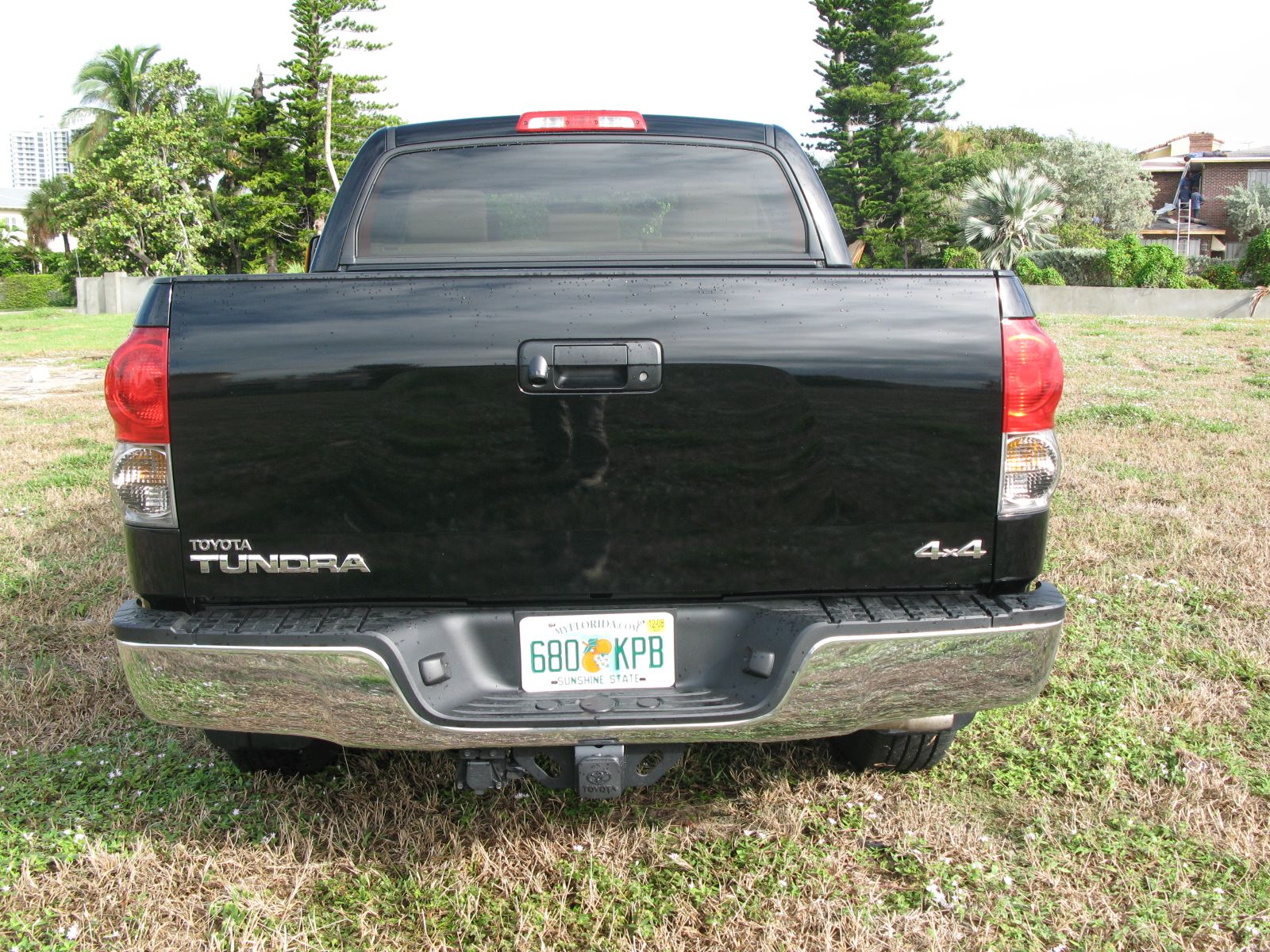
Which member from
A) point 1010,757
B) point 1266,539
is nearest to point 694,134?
point 1010,757

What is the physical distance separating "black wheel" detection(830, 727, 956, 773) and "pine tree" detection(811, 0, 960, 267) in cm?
3748

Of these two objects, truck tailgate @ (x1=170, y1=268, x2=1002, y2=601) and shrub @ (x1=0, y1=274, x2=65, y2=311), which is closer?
truck tailgate @ (x1=170, y1=268, x2=1002, y2=601)

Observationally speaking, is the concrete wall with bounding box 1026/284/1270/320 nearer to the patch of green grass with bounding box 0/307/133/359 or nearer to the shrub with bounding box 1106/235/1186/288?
the shrub with bounding box 1106/235/1186/288

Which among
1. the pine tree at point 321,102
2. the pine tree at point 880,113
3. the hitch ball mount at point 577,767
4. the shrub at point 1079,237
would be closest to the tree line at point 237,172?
the pine tree at point 321,102

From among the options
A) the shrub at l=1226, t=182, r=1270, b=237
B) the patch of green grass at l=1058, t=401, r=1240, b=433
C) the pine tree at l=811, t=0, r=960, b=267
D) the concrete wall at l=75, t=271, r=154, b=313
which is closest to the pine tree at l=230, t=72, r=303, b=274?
the concrete wall at l=75, t=271, r=154, b=313

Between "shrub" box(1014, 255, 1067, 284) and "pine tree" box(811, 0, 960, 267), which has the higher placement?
"pine tree" box(811, 0, 960, 267)

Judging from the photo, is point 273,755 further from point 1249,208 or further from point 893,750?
point 1249,208

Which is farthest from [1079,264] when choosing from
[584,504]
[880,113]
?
[584,504]

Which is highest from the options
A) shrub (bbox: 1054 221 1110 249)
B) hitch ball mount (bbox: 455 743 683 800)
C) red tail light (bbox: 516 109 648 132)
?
shrub (bbox: 1054 221 1110 249)

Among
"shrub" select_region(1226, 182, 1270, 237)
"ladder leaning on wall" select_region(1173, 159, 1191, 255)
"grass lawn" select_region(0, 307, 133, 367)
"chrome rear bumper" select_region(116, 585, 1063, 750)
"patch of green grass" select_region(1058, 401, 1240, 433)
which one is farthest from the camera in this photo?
"ladder leaning on wall" select_region(1173, 159, 1191, 255)

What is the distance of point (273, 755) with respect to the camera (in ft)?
9.37

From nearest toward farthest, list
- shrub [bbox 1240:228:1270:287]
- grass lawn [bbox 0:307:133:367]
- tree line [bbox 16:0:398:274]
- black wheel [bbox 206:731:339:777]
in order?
1. black wheel [bbox 206:731:339:777]
2. grass lawn [bbox 0:307:133:367]
3. shrub [bbox 1240:228:1270:287]
4. tree line [bbox 16:0:398:274]

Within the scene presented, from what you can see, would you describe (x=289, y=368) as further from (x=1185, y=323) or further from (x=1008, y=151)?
(x=1008, y=151)

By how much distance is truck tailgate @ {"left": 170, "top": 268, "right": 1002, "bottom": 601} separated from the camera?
2.03 meters
